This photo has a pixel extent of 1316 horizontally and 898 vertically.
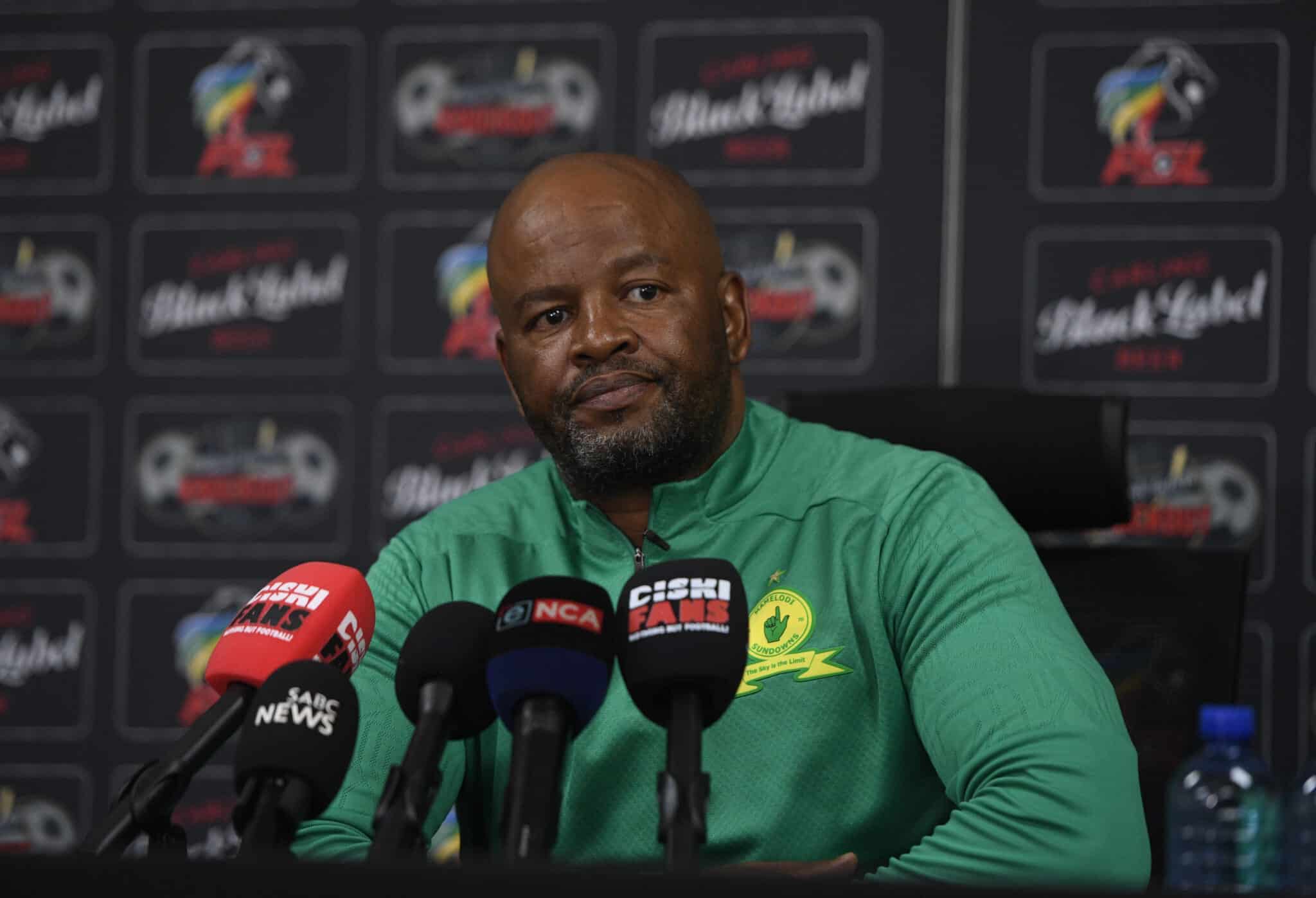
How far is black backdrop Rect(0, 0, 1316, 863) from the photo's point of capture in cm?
273

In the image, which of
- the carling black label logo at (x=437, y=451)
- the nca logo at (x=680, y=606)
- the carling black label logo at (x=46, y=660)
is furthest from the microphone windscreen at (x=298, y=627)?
the carling black label logo at (x=46, y=660)

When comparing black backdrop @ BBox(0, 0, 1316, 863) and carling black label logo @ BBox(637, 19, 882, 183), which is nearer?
black backdrop @ BBox(0, 0, 1316, 863)

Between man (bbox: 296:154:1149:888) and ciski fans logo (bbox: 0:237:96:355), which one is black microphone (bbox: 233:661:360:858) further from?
ciski fans logo (bbox: 0:237:96:355)

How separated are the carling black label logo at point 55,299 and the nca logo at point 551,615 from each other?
254cm

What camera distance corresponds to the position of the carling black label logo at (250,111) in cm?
302

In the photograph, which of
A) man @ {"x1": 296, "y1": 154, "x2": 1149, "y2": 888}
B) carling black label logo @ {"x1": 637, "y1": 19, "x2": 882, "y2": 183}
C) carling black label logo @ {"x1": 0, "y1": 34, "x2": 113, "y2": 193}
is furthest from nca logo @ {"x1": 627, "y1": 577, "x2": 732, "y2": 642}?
carling black label logo @ {"x1": 0, "y1": 34, "x2": 113, "y2": 193}

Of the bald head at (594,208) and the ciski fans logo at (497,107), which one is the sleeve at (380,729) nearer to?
the bald head at (594,208)

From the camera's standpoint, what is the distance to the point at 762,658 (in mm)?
1346

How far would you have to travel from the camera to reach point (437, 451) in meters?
2.96

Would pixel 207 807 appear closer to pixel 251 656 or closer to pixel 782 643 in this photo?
pixel 782 643

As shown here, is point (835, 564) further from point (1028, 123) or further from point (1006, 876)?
point (1028, 123)

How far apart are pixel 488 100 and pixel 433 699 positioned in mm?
2355

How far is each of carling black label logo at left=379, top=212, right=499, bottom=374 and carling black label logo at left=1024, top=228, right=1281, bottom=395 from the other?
44.9 inches

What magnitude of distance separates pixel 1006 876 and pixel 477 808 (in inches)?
24.5
